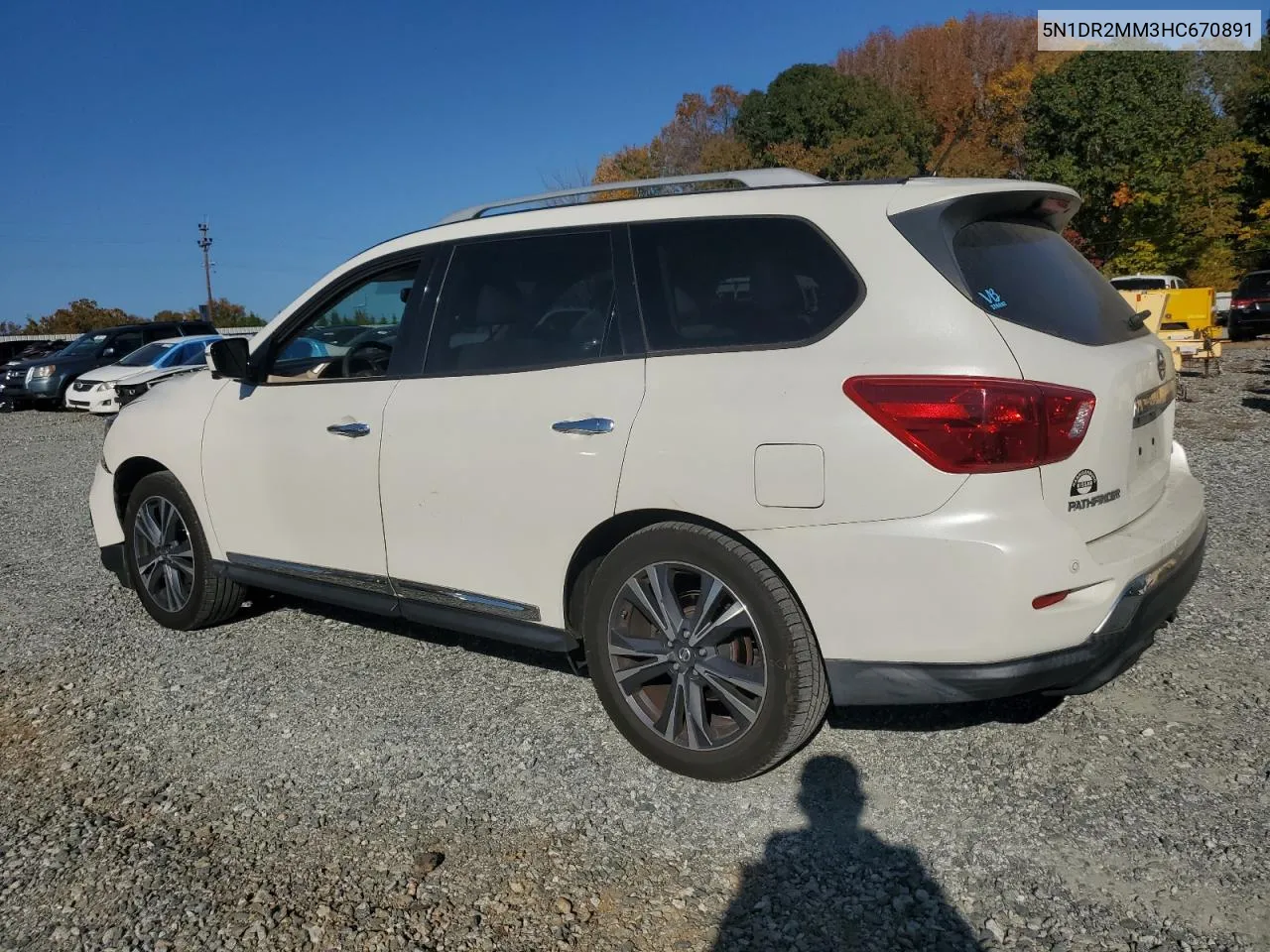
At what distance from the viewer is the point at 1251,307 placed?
75.8 feet

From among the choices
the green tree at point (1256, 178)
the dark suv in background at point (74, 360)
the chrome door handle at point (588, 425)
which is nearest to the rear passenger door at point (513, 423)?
the chrome door handle at point (588, 425)

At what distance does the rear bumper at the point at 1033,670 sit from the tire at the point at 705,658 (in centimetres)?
15

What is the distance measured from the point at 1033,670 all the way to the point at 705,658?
98 centimetres

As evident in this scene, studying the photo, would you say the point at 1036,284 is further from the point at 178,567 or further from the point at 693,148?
the point at 693,148

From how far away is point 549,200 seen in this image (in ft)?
A: 13.7

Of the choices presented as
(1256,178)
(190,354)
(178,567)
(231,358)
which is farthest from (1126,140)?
(178,567)

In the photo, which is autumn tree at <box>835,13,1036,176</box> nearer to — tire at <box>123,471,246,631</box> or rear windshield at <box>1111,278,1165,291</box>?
rear windshield at <box>1111,278,1165,291</box>

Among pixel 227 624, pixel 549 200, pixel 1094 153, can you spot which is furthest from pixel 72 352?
pixel 1094 153

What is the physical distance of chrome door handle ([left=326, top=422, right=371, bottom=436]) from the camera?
159 inches

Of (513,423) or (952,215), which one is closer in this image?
(952,215)

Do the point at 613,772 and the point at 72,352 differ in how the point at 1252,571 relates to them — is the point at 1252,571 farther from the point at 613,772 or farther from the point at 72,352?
the point at 72,352

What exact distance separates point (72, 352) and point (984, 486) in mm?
24366

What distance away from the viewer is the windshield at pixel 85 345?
22828 millimetres

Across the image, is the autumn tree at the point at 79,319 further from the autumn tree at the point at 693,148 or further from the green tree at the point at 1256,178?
the green tree at the point at 1256,178
